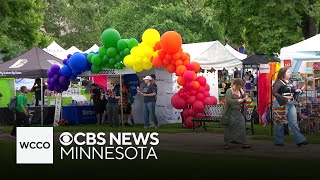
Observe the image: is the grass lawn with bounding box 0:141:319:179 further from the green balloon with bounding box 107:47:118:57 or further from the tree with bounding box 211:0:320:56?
the tree with bounding box 211:0:320:56

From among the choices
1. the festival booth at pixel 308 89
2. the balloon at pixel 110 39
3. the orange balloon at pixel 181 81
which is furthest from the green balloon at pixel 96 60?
the festival booth at pixel 308 89

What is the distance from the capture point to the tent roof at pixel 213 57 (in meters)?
27.2

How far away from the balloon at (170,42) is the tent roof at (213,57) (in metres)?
2.45

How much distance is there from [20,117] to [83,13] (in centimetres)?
4668

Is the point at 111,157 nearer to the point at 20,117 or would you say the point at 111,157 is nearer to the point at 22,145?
the point at 22,145

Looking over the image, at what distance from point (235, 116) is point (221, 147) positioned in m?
1.25

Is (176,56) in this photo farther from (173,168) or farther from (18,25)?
(18,25)

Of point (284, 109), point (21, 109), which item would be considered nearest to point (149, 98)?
point (21, 109)

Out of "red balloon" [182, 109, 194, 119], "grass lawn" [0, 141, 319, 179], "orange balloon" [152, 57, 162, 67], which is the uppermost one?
"orange balloon" [152, 57, 162, 67]

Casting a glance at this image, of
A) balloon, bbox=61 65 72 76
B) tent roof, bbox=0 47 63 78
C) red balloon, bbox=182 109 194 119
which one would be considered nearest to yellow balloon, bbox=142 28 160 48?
red balloon, bbox=182 109 194 119

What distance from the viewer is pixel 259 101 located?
26.1m

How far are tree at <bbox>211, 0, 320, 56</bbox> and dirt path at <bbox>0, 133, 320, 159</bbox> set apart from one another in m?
9.51

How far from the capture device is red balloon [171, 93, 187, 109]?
24797mm

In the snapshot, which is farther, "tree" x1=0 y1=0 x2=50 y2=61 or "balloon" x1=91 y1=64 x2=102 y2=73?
"tree" x1=0 y1=0 x2=50 y2=61
